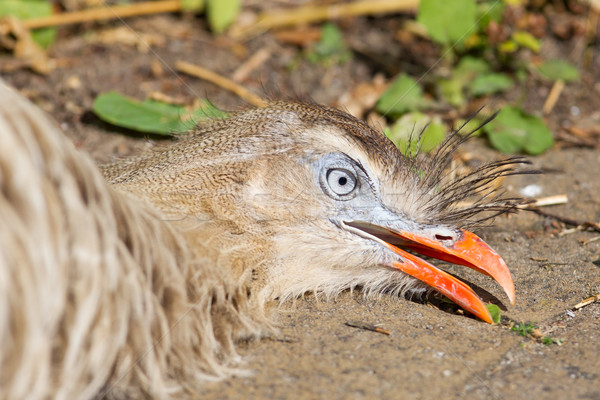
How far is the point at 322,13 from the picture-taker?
529cm

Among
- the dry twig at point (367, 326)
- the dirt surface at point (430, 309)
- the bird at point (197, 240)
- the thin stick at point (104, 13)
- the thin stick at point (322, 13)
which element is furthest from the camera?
the thin stick at point (322, 13)

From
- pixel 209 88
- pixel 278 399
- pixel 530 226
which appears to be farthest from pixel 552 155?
pixel 278 399

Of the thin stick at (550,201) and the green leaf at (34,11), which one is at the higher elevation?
the green leaf at (34,11)

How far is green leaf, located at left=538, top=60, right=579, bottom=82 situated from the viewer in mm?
4551

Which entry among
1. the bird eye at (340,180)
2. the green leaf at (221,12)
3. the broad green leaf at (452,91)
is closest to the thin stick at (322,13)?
the green leaf at (221,12)

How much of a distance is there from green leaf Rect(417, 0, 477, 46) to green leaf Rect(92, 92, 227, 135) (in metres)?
1.36

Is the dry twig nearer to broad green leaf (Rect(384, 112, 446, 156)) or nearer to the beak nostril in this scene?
the beak nostril

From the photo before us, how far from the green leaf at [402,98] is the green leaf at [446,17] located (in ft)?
1.06

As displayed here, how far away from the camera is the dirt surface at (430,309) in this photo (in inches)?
84.8

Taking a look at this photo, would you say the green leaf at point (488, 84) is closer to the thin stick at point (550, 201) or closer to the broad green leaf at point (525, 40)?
the broad green leaf at point (525, 40)

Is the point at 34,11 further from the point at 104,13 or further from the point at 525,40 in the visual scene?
the point at 525,40

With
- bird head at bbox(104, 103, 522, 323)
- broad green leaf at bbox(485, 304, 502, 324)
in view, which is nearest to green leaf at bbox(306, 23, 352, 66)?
bird head at bbox(104, 103, 522, 323)

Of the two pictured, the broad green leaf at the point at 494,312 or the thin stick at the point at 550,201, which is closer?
the broad green leaf at the point at 494,312

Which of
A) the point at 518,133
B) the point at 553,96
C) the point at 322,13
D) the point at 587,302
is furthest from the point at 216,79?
the point at 587,302
